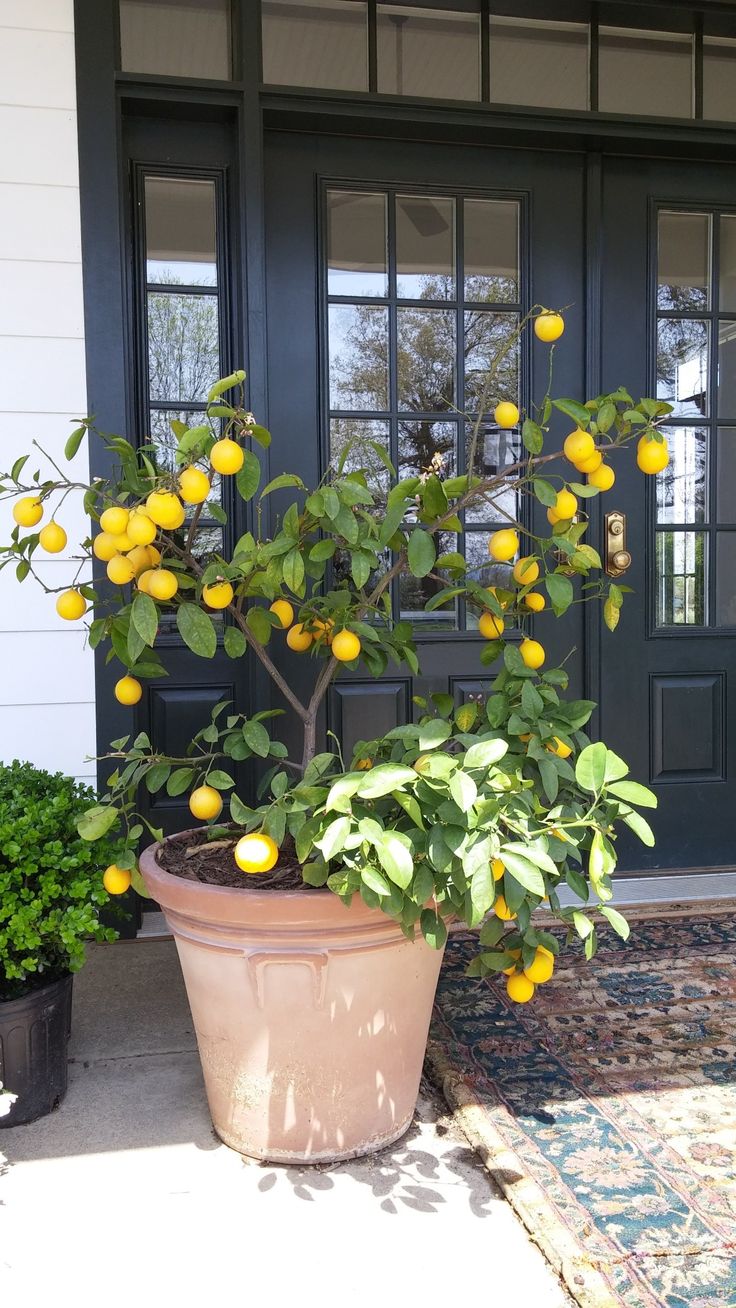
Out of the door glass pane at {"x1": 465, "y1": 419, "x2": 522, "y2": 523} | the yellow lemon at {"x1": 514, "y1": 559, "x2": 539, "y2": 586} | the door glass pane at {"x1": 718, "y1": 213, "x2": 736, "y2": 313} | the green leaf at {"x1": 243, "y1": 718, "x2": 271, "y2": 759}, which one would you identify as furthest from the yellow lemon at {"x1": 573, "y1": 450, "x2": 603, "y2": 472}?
the door glass pane at {"x1": 718, "y1": 213, "x2": 736, "y2": 313}

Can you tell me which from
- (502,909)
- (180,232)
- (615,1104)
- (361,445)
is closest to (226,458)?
(502,909)

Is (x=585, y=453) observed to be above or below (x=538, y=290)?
below

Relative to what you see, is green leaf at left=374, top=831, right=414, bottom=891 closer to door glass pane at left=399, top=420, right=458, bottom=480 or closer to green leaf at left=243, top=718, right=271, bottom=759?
green leaf at left=243, top=718, right=271, bottom=759

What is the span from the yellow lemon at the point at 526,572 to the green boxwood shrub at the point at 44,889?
2.82 feet

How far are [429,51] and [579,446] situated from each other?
186 cm

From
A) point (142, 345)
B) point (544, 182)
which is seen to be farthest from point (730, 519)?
point (142, 345)

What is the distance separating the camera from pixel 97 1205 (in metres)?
1.54

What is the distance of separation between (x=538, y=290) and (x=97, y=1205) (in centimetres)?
259

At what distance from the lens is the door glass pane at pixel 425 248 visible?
9.44ft

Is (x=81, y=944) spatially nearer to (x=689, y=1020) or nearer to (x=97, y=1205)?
(x=97, y=1205)

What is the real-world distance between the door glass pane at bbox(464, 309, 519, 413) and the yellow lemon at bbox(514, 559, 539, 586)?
4.29ft

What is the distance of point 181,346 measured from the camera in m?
2.77

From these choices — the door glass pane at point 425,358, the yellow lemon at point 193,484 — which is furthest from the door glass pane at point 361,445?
the yellow lemon at point 193,484

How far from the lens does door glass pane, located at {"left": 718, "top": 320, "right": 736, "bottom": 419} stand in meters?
3.10
